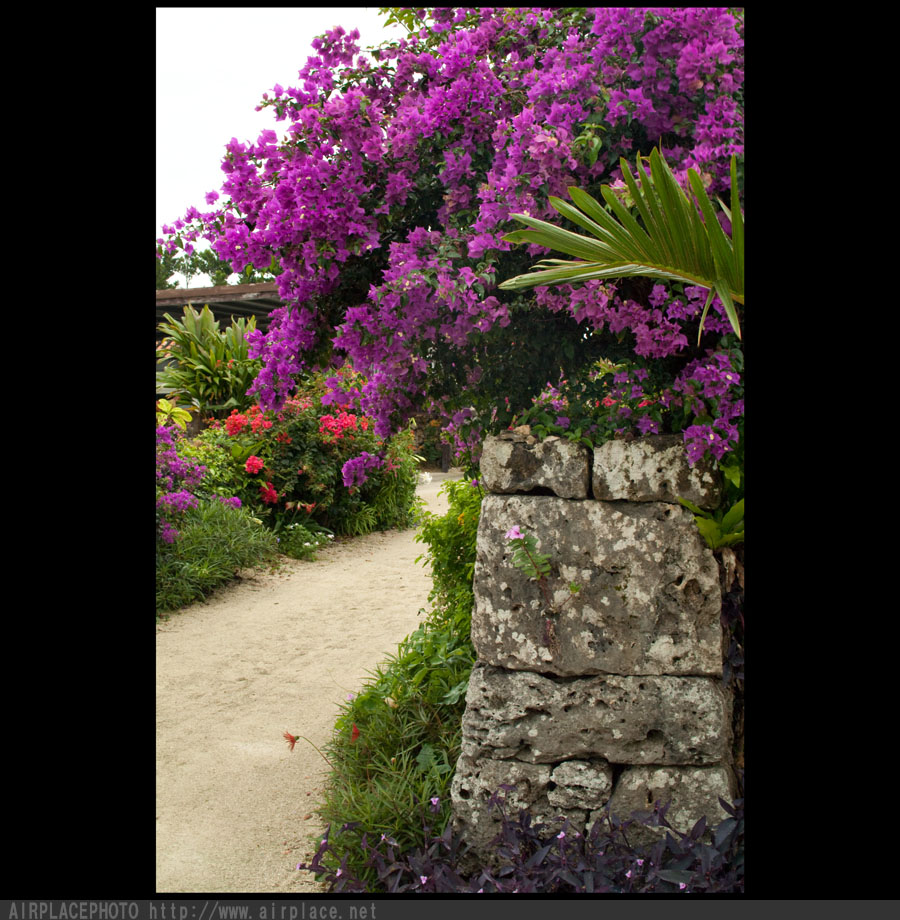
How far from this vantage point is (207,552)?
6.69 metres

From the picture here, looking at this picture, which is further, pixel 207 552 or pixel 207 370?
pixel 207 370

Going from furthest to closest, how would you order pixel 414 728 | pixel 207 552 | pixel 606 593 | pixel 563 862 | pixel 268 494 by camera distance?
1. pixel 268 494
2. pixel 207 552
3. pixel 414 728
4. pixel 606 593
5. pixel 563 862

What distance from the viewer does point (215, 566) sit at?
6551 mm

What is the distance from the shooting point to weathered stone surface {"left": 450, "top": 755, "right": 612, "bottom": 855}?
256 centimetres

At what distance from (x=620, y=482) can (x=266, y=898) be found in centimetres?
163

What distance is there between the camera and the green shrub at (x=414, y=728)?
2.81 metres

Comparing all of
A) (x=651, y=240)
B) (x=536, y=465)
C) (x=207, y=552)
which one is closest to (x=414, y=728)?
(x=536, y=465)

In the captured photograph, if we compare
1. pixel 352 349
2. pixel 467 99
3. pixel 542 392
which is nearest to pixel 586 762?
pixel 542 392

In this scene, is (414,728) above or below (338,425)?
below

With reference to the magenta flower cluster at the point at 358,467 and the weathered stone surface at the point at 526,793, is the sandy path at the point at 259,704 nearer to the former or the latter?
the weathered stone surface at the point at 526,793

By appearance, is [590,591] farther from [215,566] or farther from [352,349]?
[215,566]

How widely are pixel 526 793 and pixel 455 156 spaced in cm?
204

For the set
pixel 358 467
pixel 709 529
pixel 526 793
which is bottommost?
pixel 526 793

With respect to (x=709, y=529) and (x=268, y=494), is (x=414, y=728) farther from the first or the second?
(x=268, y=494)
